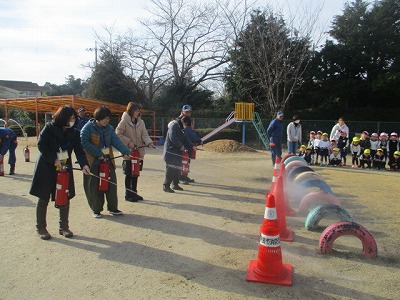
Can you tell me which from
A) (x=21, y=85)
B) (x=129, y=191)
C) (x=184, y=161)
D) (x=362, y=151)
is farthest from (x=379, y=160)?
(x=21, y=85)

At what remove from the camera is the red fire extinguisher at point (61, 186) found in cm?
461

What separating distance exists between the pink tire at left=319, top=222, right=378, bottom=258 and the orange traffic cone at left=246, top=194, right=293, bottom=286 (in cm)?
80

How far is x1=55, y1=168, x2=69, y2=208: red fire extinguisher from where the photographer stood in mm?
4613

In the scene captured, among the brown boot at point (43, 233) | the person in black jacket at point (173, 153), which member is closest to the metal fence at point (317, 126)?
the person in black jacket at point (173, 153)

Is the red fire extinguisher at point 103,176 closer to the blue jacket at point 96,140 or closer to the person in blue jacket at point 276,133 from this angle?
the blue jacket at point 96,140

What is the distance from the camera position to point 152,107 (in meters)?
31.7

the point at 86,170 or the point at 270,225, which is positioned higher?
the point at 86,170

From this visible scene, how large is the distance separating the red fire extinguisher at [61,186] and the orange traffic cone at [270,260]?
2681 mm

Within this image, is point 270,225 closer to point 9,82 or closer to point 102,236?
point 102,236

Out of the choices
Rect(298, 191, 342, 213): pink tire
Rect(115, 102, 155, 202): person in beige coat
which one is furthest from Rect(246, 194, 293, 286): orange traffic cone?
Rect(115, 102, 155, 202): person in beige coat

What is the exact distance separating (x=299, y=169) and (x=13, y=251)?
568cm

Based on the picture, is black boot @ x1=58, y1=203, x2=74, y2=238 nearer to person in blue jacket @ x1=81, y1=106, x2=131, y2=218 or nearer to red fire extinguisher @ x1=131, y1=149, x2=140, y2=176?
person in blue jacket @ x1=81, y1=106, x2=131, y2=218

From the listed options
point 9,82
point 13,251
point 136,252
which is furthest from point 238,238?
point 9,82

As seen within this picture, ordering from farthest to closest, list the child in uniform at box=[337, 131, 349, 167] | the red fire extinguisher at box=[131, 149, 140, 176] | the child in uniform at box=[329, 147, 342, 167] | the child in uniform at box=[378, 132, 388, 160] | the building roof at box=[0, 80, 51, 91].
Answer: the building roof at box=[0, 80, 51, 91] < the child in uniform at box=[337, 131, 349, 167] < the child in uniform at box=[329, 147, 342, 167] < the child in uniform at box=[378, 132, 388, 160] < the red fire extinguisher at box=[131, 149, 140, 176]
